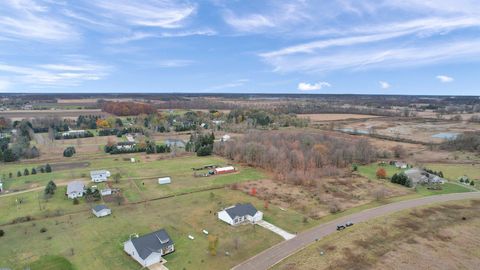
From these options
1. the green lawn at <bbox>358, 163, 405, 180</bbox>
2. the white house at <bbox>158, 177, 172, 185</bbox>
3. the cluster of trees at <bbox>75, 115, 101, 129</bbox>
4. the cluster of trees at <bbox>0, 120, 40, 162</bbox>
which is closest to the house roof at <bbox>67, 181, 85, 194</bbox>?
the white house at <bbox>158, 177, 172, 185</bbox>

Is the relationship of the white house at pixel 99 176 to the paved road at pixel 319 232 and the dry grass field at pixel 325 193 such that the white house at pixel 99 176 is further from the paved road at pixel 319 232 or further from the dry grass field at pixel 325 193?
the paved road at pixel 319 232

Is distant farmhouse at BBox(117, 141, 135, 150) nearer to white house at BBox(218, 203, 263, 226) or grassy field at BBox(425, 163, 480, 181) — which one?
white house at BBox(218, 203, 263, 226)

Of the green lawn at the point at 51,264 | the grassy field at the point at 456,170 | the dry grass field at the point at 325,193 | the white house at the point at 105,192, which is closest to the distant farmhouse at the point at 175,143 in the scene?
the white house at the point at 105,192

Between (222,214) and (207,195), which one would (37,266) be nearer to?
(222,214)

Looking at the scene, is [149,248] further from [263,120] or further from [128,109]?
[128,109]

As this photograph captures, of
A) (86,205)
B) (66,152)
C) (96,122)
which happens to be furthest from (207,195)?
(96,122)

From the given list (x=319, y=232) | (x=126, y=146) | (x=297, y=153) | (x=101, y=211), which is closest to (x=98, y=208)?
(x=101, y=211)

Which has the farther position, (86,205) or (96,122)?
(96,122)

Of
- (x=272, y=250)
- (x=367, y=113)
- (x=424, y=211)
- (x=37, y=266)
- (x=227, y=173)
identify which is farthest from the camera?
(x=367, y=113)
